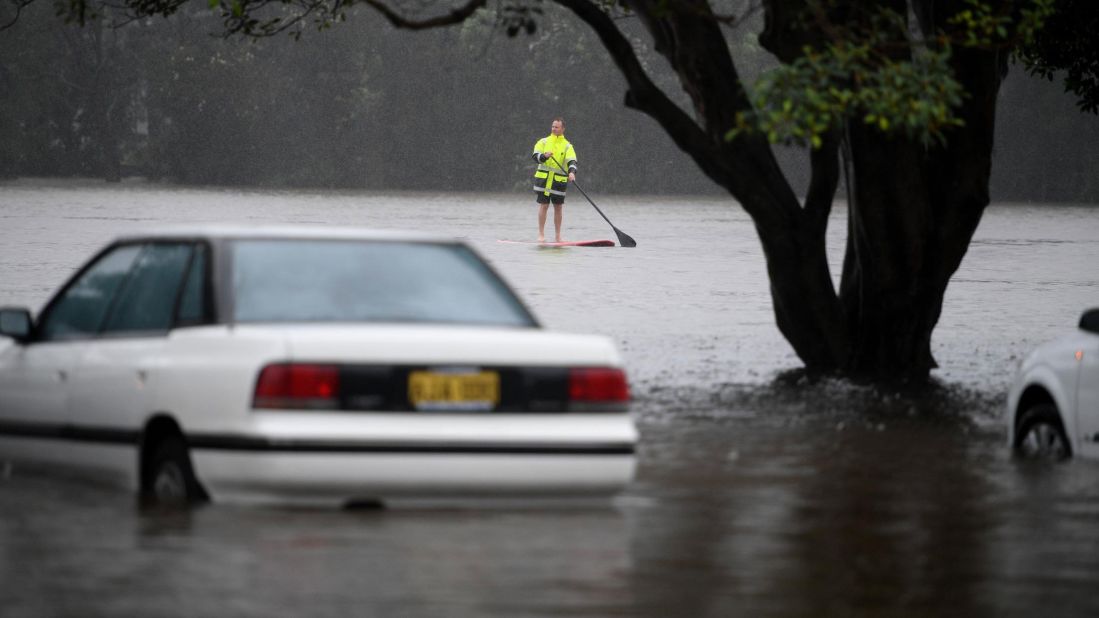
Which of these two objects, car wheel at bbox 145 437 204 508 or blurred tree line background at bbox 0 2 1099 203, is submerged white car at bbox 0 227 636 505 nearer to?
car wheel at bbox 145 437 204 508

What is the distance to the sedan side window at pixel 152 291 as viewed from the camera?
28.5ft

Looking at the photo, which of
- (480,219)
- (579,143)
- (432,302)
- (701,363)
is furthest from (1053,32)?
(579,143)

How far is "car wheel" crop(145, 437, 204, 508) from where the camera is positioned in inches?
317

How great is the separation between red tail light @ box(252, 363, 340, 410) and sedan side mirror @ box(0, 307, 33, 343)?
6.50 feet

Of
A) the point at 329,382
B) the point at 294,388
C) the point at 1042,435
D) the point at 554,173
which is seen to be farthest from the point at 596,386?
the point at 554,173

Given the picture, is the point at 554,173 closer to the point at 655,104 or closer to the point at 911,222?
the point at 911,222

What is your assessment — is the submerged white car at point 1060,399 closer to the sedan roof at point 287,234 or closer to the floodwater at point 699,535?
the floodwater at point 699,535

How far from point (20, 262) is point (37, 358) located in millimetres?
18222

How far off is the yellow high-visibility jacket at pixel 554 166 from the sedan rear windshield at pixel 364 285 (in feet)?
85.8

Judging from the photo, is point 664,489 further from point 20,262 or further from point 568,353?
point 20,262

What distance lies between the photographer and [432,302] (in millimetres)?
8547

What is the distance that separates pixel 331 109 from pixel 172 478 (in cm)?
7326

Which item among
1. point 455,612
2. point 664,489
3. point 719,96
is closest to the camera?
point 455,612

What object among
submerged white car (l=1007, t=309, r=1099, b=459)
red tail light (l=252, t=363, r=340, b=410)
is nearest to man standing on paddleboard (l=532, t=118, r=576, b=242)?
submerged white car (l=1007, t=309, r=1099, b=459)
